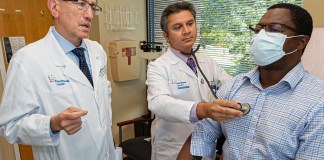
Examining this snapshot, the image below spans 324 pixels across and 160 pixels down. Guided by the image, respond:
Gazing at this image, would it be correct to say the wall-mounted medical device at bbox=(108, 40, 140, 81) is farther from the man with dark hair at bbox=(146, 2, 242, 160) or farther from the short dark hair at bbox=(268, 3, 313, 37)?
the short dark hair at bbox=(268, 3, 313, 37)

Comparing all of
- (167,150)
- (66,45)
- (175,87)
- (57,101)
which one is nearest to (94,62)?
(66,45)

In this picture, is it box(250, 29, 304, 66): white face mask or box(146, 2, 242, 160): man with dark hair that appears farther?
box(146, 2, 242, 160): man with dark hair

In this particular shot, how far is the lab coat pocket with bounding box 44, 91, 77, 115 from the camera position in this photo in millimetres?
1079

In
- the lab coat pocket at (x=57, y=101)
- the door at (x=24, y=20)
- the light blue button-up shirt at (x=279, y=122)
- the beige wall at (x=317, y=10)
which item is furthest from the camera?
the door at (x=24, y=20)

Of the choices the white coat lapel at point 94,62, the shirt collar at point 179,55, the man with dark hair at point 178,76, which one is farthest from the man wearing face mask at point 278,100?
the white coat lapel at point 94,62

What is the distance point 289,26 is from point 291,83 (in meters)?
0.22

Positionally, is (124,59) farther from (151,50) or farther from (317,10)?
(317,10)

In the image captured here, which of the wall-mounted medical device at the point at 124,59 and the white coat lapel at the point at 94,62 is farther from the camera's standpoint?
the wall-mounted medical device at the point at 124,59

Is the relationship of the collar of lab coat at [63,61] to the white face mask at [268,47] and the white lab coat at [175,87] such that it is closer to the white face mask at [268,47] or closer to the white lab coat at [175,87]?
the white lab coat at [175,87]

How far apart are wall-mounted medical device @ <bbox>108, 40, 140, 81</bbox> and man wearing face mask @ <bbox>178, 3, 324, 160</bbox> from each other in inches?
66.3

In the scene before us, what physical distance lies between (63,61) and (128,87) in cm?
174

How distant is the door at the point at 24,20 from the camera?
6.67 feet

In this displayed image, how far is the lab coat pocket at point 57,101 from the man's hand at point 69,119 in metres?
0.19

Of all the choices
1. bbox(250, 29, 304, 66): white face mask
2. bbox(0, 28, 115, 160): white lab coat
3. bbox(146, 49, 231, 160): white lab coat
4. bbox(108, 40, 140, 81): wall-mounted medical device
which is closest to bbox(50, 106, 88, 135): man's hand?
bbox(0, 28, 115, 160): white lab coat
